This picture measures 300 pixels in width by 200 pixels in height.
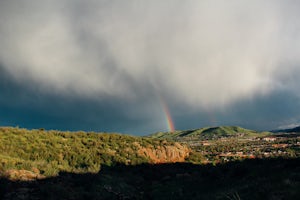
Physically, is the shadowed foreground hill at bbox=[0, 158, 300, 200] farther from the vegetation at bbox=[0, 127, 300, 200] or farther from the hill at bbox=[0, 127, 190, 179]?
the hill at bbox=[0, 127, 190, 179]

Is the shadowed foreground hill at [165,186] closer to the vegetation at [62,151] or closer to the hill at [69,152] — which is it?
the hill at [69,152]


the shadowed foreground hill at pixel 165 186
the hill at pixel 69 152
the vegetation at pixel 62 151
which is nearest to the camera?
the shadowed foreground hill at pixel 165 186

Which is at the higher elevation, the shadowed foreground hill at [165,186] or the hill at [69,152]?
the hill at [69,152]

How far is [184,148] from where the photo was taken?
128ft

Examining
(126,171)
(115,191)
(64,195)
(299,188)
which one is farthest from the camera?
(126,171)

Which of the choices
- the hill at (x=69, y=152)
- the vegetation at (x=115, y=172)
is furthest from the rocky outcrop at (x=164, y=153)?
the vegetation at (x=115, y=172)

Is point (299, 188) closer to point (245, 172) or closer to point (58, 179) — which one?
point (245, 172)

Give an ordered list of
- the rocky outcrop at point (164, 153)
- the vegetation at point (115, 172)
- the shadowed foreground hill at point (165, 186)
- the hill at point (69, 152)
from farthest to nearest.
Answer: the rocky outcrop at point (164, 153) → the hill at point (69, 152) → the vegetation at point (115, 172) → the shadowed foreground hill at point (165, 186)

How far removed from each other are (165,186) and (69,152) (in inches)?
447

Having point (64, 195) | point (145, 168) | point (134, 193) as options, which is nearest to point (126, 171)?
point (145, 168)

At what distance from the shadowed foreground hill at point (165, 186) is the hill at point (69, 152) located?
1483 millimetres

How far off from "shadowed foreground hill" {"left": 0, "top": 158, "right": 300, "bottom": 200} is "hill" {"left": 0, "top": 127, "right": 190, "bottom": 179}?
1.48 m

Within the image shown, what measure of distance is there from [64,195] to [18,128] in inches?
739

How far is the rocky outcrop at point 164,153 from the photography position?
3158 centimetres
